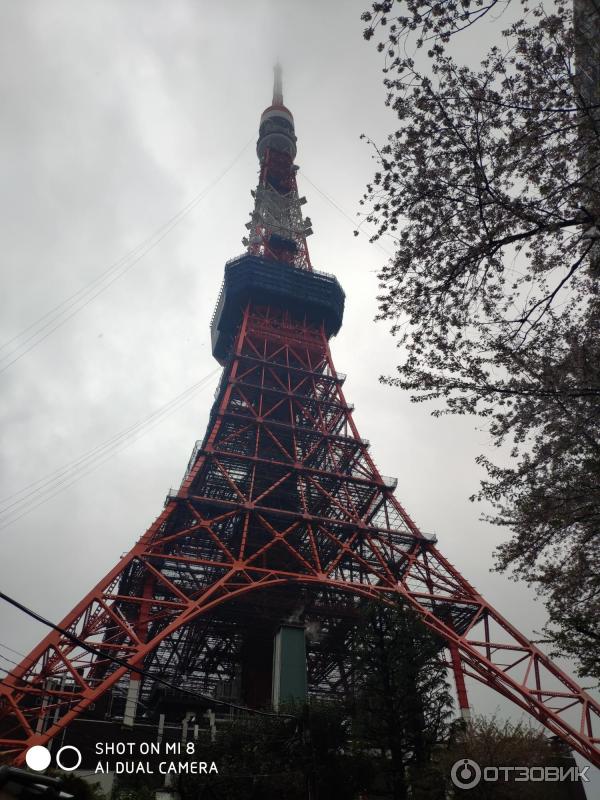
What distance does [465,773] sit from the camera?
1552cm

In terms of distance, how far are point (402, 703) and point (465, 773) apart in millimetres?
2505

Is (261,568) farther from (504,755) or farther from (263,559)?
(504,755)

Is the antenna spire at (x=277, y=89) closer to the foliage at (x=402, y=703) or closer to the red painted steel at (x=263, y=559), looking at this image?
the red painted steel at (x=263, y=559)

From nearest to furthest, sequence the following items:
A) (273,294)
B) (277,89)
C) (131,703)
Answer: (131,703) < (273,294) < (277,89)

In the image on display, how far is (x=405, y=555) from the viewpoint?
2464 cm

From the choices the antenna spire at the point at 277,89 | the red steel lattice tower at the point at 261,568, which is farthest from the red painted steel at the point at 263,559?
the antenna spire at the point at 277,89

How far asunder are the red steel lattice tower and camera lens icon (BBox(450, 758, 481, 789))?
3270 mm

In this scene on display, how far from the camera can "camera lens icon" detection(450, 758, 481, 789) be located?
14.8m

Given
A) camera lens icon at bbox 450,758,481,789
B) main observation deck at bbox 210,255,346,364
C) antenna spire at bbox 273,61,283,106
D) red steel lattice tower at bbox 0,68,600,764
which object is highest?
antenna spire at bbox 273,61,283,106

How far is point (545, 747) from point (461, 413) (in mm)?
15517

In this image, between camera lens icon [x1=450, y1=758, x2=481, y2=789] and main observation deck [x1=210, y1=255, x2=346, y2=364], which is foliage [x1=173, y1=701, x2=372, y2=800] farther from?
main observation deck [x1=210, y1=255, x2=346, y2=364]

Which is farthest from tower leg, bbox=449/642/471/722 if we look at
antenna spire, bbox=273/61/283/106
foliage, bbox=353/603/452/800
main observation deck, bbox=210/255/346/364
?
antenna spire, bbox=273/61/283/106

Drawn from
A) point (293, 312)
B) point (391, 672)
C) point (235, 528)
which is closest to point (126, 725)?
point (391, 672)

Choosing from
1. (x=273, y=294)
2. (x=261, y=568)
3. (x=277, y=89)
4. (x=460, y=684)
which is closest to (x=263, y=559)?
(x=261, y=568)
